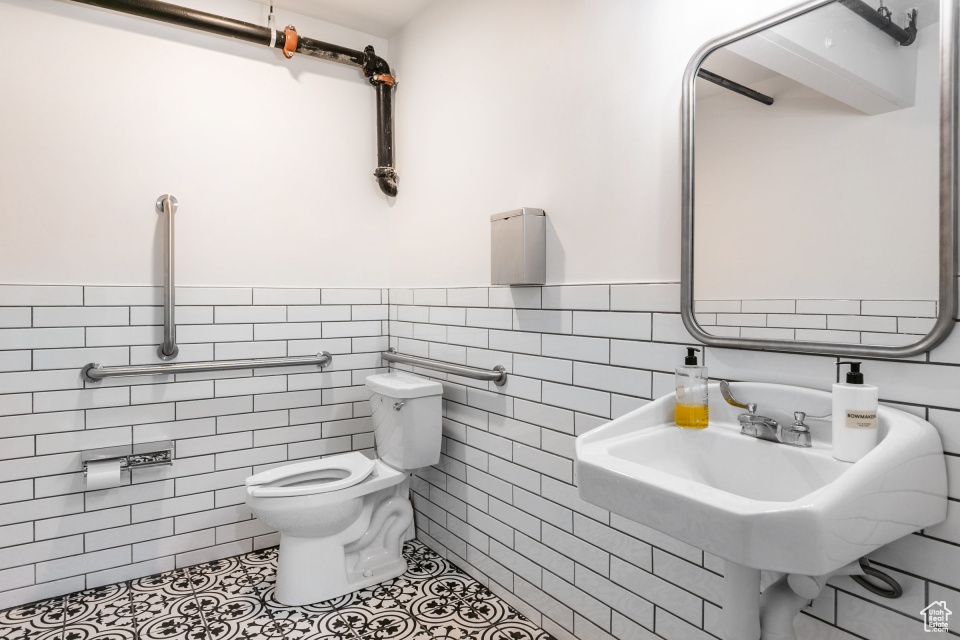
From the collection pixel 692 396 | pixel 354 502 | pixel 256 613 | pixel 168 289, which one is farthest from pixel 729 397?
pixel 168 289

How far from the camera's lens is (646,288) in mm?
1581

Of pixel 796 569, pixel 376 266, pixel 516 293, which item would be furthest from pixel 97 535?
pixel 796 569

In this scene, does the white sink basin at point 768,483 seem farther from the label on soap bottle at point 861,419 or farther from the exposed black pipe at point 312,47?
the exposed black pipe at point 312,47

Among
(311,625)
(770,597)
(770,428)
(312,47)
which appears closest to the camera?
(770,597)

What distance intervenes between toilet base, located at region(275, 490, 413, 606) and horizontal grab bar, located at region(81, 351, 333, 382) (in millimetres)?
724

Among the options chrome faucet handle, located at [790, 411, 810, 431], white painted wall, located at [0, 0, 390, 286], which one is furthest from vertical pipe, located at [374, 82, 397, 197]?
chrome faucet handle, located at [790, 411, 810, 431]

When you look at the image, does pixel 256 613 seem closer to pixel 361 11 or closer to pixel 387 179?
pixel 387 179

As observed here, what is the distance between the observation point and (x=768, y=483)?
119 cm

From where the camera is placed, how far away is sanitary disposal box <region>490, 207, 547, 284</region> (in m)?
1.89

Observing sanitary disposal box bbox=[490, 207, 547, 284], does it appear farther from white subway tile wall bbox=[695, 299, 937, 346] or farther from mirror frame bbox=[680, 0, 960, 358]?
mirror frame bbox=[680, 0, 960, 358]

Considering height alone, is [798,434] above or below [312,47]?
below

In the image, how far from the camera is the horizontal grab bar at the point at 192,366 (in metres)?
2.20

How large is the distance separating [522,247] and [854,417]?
110 centimetres

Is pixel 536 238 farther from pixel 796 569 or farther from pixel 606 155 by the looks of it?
pixel 796 569
